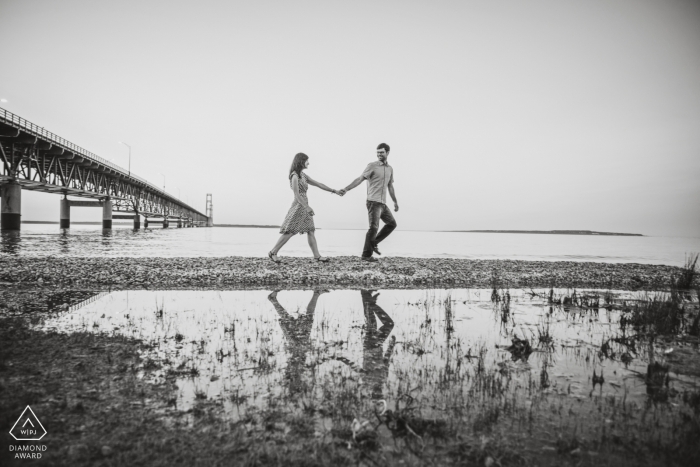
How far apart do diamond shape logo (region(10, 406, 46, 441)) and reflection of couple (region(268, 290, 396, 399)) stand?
1272 mm

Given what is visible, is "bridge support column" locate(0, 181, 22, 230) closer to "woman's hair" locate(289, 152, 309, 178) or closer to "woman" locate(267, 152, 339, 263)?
"woman" locate(267, 152, 339, 263)

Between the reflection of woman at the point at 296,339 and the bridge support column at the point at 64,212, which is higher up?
the bridge support column at the point at 64,212

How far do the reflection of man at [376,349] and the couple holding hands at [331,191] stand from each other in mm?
4474

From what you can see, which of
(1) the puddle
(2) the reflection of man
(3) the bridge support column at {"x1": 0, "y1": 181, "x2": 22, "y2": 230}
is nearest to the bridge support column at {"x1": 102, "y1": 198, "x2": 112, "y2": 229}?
(3) the bridge support column at {"x1": 0, "y1": 181, "x2": 22, "y2": 230}

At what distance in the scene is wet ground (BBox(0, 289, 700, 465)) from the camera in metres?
1.73

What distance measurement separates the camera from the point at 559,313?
497 cm

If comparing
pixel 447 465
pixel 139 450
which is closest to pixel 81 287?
pixel 139 450

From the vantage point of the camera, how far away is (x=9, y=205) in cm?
3569

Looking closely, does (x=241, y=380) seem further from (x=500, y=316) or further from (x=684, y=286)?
(x=684, y=286)

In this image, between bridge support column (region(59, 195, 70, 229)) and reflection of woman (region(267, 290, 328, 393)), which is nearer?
reflection of woman (region(267, 290, 328, 393))

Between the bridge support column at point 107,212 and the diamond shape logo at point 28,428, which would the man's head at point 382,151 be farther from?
the bridge support column at point 107,212

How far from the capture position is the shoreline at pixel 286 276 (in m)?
6.70

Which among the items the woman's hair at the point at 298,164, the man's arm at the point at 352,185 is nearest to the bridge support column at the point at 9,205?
the woman's hair at the point at 298,164

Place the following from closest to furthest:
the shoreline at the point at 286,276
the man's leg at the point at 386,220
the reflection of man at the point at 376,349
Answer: the reflection of man at the point at 376,349 → the shoreline at the point at 286,276 → the man's leg at the point at 386,220
